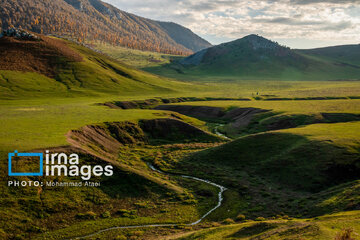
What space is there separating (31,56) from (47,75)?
64.3 feet

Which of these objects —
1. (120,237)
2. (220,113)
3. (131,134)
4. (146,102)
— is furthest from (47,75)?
(120,237)

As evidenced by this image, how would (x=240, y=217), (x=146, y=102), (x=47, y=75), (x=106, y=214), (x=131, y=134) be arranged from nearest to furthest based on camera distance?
1. (x=106, y=214)
2. (x=240, y=217)
3. (x=131, y=134)
4. (x=146, y=102)
5. (x=47, y=75)

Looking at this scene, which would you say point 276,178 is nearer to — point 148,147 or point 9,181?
point 148,147

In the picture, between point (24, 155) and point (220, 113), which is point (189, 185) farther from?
point (220, 113)

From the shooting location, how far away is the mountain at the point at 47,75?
150125 mm

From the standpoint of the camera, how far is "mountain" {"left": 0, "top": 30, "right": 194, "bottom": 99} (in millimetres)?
150125

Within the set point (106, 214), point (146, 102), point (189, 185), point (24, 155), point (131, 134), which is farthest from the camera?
point (146, 102)

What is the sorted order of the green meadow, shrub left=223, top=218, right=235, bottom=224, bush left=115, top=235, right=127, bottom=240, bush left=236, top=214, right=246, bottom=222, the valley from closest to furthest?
bush left=115, top=235, right=127, bottom=240, the green meadow, the valley, shrub left=223, top=218, right=235, bottom=224, bush left=236, top=214, right=246, bottom=222

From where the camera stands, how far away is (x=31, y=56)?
17850cm

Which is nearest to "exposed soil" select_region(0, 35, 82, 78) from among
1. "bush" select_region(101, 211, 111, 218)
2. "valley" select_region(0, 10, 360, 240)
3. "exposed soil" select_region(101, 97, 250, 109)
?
"exposed soil" select_region(101, 97, 250, 109)

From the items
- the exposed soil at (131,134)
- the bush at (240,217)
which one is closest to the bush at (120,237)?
the bush at (240,217)

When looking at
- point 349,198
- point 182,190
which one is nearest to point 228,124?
point 182,190

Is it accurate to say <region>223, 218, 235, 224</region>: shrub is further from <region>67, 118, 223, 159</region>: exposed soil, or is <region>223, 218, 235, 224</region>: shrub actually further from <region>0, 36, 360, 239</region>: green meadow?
<region>67, 118, 223, 159</region>: exposed soil

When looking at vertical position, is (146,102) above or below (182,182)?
above
